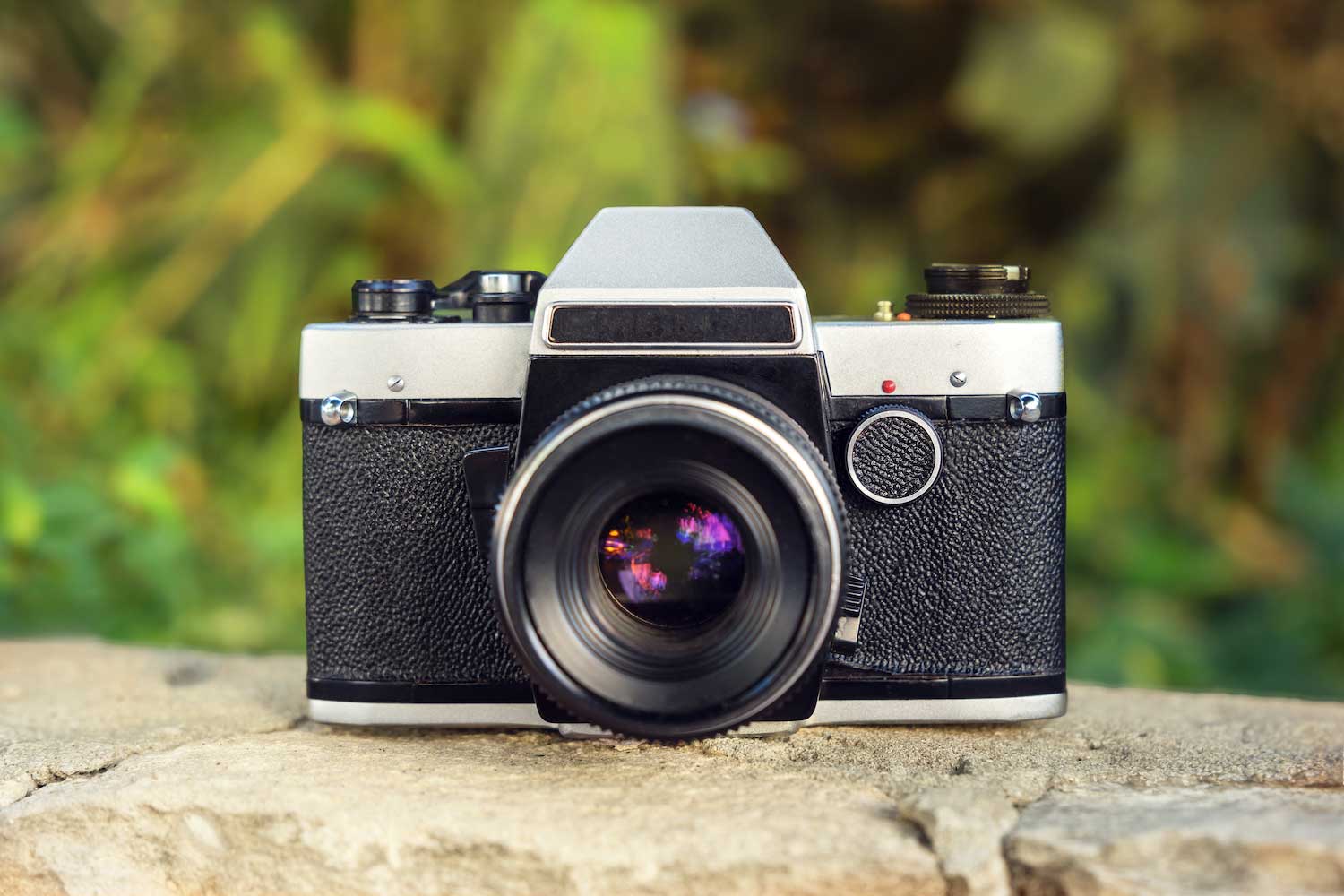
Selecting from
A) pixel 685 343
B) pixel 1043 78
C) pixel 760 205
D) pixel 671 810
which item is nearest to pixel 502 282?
pixel 685 343

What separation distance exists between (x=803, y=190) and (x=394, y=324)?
191cm

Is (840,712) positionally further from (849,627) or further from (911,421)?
(911,421)

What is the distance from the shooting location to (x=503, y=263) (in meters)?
2.27

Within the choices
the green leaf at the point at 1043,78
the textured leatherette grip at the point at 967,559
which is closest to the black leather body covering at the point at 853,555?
the textured leatherette grip at the point at 967,559

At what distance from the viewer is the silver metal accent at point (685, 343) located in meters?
1.02

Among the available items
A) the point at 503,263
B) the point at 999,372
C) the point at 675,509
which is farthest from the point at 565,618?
the point at 503,263

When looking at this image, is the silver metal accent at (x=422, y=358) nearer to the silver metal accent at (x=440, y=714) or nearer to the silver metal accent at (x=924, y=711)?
the silver metal accent at (x=440, y=714)

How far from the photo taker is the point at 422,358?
1.10 metres

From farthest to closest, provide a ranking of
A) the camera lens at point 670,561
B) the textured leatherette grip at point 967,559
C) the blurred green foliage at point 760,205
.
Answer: the blurred green foliage at point 760,205 < the textured leatherette grip at point 967,559 < the camera lens at point 670,561

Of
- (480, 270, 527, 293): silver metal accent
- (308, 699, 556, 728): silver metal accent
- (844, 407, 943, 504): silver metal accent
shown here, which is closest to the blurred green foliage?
(308, 699, 556, 728): silver metal accent

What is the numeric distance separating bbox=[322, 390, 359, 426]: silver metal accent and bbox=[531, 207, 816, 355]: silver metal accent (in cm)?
18

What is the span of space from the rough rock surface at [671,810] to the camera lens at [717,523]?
8 centimetres

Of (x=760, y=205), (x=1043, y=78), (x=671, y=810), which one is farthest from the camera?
(x=760, y=205)

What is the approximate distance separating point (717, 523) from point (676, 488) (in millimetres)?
48
